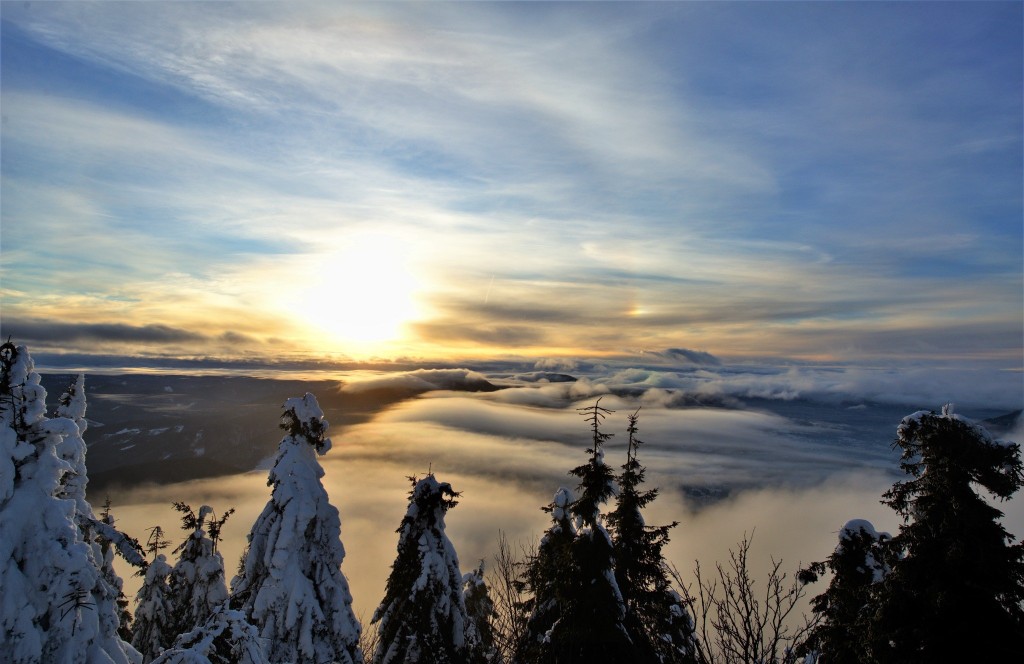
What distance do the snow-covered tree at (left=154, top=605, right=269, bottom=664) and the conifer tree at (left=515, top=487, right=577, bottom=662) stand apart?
276 inches

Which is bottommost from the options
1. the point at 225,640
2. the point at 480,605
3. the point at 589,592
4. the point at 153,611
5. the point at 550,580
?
the point at 480,605

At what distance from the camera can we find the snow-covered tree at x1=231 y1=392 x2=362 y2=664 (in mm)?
17156

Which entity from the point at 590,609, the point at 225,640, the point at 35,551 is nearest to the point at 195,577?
the point at 35,551

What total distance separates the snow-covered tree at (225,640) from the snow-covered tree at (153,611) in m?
21.9

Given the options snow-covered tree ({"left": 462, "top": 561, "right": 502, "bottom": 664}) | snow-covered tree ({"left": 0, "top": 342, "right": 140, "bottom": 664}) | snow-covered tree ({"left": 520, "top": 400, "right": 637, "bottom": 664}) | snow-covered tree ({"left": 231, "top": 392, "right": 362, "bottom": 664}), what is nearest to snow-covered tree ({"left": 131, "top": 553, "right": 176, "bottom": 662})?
snow-covered tree ({"left": 231, "top": 392, "right": 362, "bottom": 664})

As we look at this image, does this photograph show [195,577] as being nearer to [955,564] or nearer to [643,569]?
[643,569]

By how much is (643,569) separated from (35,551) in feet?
49.2

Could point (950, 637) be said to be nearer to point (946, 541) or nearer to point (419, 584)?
point (946, 541)

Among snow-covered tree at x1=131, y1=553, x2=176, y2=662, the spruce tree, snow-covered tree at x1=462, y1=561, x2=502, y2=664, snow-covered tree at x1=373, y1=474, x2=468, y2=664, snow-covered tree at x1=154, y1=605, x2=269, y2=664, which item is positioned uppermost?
snow-covered tree at x1=154, y1=605, x2=269, y2=664

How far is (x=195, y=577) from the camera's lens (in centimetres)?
2553

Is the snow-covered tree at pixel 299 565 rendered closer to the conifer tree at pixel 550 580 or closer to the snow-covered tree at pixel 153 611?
the conifer tree at pixel 550 580

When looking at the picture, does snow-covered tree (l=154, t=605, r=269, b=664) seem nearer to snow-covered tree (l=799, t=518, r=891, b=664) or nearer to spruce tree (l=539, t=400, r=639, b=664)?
spruce tree (l=539, t=400, r=639, b=664)

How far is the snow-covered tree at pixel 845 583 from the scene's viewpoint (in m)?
14.3

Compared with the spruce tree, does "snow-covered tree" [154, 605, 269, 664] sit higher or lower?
A: higher
